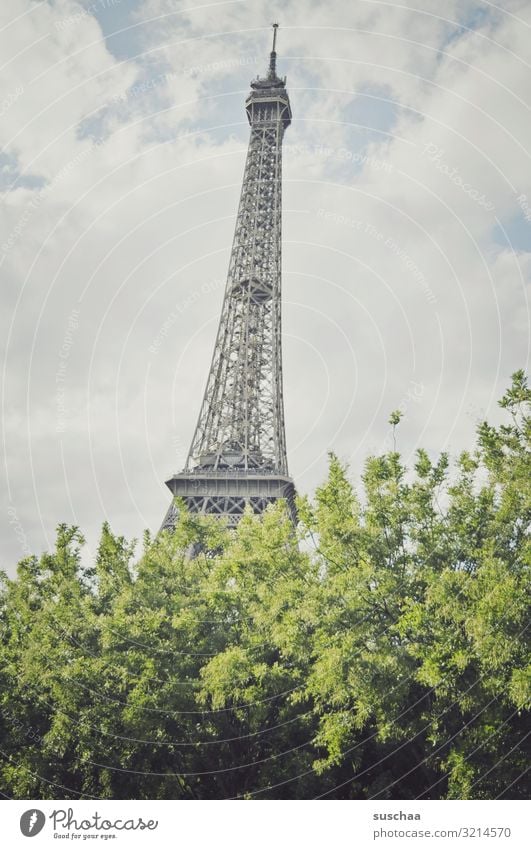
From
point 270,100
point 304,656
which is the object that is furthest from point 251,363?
point 304,656

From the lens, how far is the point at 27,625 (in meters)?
21.0

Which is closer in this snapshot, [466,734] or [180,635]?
[466,734]

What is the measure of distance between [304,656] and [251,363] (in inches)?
1604

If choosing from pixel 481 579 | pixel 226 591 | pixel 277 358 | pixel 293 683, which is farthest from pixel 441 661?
pixel 277 358

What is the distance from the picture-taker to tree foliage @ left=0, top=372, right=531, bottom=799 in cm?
1312

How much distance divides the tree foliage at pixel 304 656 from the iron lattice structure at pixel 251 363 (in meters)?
22.0

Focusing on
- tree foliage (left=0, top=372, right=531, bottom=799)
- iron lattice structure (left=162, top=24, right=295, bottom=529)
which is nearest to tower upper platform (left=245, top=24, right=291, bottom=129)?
iron lattice structure (left=162, top=24, right=295, bottom=529)

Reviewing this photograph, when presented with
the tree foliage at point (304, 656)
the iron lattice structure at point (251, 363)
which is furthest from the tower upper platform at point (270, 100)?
the tree foliage at point (304, 656)

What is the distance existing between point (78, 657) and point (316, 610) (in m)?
8.10

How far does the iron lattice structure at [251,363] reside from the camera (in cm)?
4556

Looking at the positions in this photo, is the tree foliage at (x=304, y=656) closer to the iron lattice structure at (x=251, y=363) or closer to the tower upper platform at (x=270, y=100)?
the iron lattice structure at (x=251, y=363)

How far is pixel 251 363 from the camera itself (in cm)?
5416
